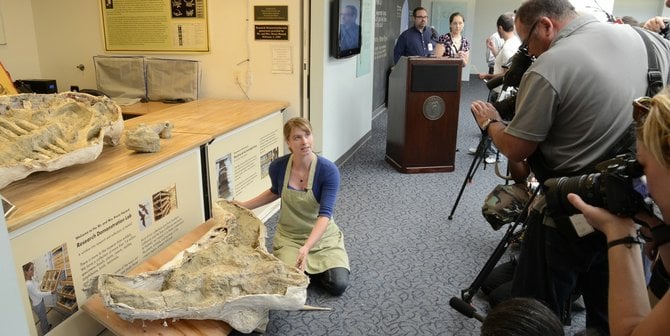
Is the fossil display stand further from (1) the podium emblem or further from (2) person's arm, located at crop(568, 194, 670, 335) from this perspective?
(1) the podium emblem

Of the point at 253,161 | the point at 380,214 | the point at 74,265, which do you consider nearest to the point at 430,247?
the point at 380,214

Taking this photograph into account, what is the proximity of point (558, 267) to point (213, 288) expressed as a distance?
124 centimetres

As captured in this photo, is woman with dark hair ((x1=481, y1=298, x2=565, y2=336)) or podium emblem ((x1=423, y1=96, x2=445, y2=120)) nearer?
woman with dark hair ((x1=481, y1=298, x2=565, y2=336))

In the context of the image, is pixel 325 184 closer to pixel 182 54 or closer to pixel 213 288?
pixel 213 288

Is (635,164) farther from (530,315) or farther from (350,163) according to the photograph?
(350,163)

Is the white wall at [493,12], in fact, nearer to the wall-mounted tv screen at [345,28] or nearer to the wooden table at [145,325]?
the wall-mounted tv screen at [345,28]

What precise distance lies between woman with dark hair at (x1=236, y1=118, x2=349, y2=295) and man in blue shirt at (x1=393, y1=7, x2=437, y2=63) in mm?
3537

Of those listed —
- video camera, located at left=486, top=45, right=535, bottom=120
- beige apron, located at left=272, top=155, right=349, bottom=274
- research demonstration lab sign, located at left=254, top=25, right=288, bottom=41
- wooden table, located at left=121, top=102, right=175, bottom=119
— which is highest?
research demonstration lab sign, located at left=254, top=25, right=288, bottom=41

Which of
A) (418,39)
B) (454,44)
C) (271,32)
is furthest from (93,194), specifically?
(418,39)

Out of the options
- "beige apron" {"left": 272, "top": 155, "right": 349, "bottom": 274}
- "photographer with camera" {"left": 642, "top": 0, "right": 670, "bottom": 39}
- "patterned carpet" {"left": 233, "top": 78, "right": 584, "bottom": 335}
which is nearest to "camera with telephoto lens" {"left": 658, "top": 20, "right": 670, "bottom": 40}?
"photographer with camera" {"left": 642, "top": 0, "right": 670, "bottom": 39}

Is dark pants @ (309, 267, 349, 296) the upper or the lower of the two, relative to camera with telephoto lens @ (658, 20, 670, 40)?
lower

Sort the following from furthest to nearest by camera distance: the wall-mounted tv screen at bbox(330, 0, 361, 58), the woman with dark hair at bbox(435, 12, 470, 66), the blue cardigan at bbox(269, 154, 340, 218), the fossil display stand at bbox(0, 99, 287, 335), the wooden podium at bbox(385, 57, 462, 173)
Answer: the woman with dark hair at bbox(435, 12, 470, 66) → the wooden podium at bbox(385, 57, 462, 173) → the wall-mounted tv screen at bbox(330, 0, 361, 58) → the blue cardigan at bbox(269, 154, 340, 218) → the fossil display stand at bbox(0, 99, 287, 335)

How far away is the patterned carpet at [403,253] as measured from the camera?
2.29 meters

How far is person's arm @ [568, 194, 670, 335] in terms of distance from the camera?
997mm
